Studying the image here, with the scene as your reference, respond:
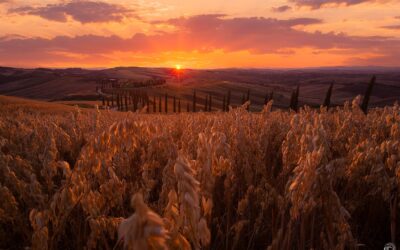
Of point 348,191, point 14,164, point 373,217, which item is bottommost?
point 373,217

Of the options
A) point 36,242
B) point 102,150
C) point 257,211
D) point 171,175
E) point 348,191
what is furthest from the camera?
point 348,191

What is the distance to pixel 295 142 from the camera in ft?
9.03

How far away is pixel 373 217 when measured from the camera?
3.30m

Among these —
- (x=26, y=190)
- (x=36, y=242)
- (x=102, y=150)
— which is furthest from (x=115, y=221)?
(x=26, y=190)

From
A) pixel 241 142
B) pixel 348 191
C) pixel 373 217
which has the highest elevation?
pixel 241 142

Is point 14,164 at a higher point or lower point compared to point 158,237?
lower

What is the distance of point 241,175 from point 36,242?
198cm

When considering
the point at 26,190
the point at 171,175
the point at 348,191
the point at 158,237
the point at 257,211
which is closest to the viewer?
the point at 158,237

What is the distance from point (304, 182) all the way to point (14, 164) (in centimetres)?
280

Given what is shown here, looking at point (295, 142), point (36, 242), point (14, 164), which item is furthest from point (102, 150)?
point (295, 142)

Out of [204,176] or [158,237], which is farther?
[204,176]

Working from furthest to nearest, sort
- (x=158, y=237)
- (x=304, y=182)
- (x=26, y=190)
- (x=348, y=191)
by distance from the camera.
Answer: (x=348, y=191), (x=26, y=190), (x=304, y=182), (x=158, y=237)

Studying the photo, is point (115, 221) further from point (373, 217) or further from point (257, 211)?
point (373, 217)

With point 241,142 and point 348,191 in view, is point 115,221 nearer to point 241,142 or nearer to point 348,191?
point 241,142
